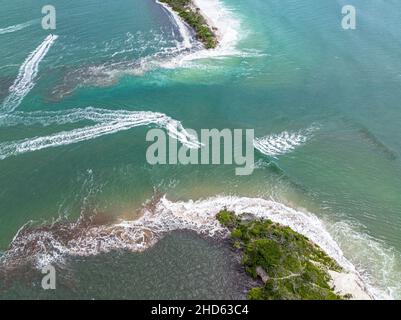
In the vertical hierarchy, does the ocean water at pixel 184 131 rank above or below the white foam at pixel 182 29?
below

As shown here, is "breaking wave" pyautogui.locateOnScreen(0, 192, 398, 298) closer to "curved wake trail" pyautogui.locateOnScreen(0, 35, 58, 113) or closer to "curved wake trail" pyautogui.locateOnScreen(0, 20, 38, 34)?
"curved wake trail" pyautogui.locateOnScreen(0, 35, 58, 113)

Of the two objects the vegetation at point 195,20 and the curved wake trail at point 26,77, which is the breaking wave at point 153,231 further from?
the vegetation at point 195,20

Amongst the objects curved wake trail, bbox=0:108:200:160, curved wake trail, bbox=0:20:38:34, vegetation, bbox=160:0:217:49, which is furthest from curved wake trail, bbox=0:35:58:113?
vegetation, bbox=160:0:217:49

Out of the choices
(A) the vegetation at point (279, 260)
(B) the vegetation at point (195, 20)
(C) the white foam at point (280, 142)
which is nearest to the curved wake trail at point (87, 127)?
(C) the white foam at point (280, 142)

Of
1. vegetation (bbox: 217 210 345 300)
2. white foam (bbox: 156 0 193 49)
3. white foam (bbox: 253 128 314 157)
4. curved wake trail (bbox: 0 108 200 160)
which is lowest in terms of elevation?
vegetation (bbox: 217 210 345 300)

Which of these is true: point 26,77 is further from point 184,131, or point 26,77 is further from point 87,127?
point 184,131

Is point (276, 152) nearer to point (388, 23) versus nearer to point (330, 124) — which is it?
point (330, 124)
